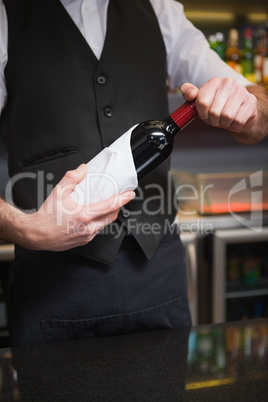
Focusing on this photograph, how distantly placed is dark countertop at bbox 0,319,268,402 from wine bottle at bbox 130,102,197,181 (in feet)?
0.95

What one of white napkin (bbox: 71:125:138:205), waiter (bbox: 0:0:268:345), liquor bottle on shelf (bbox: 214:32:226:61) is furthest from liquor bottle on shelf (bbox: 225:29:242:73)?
white napkin (bbox: 71:125:138:205)

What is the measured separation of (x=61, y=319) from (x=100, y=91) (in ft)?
1.62

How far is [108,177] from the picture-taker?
2.19 ft

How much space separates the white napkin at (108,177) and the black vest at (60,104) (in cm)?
21

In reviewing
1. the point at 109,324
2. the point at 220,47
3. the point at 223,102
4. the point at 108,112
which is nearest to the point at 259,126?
the point at 223,102

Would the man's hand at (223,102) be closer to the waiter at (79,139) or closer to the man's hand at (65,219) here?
the waiter at (79,139)

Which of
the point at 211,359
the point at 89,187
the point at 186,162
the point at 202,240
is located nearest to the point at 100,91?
the point at 89,187

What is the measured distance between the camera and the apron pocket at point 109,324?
2.96 feet

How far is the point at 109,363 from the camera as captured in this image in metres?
0.65

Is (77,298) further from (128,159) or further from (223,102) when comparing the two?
(223,102)

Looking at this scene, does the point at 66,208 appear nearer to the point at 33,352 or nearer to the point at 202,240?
the point at 33,352

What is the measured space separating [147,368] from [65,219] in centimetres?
25

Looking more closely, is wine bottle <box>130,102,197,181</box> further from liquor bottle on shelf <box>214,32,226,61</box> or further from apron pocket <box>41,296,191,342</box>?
liquor bottle on shelf <box>214,32,226,61</box>

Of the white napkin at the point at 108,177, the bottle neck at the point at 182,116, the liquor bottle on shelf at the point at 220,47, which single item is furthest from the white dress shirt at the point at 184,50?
the liquor bottle on shelf at the point at 220,47
